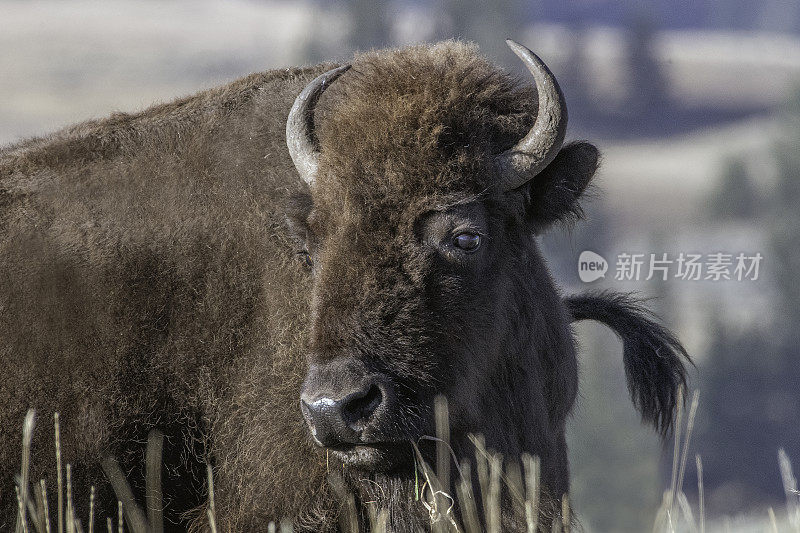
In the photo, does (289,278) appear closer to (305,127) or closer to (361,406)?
(305,127)

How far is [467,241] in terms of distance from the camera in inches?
194

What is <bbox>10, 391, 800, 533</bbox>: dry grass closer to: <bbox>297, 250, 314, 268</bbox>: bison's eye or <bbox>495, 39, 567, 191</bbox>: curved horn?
<bbox>297, 250, 314, 268</bbox>: bison's eye

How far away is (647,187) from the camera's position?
68000mm

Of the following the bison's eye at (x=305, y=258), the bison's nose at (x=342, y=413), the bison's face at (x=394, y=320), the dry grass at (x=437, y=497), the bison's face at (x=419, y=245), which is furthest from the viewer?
the bison's eye at (x=305, y=258)

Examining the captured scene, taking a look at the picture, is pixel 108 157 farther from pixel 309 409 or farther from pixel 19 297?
pixel 309 409

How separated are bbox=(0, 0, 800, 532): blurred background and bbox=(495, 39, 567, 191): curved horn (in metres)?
35.9

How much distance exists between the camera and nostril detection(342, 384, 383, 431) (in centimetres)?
439

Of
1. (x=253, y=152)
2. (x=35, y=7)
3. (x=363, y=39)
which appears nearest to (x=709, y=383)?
(x=363, y=39)

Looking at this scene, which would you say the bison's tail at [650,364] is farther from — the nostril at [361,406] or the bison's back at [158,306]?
the nostril at [361,406]

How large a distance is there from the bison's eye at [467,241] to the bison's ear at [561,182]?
560 millimetres

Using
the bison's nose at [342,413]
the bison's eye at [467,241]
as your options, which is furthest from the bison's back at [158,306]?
the bison's eye at [467,241]

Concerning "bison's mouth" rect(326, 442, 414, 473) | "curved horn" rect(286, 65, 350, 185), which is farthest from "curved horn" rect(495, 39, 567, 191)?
"bison's mouth" rect(326, 442, 414, 473)

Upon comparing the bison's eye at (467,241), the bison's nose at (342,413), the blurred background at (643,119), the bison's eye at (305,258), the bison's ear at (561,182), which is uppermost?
the blurred background at (643,119)

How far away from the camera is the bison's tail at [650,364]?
691 centimetres
